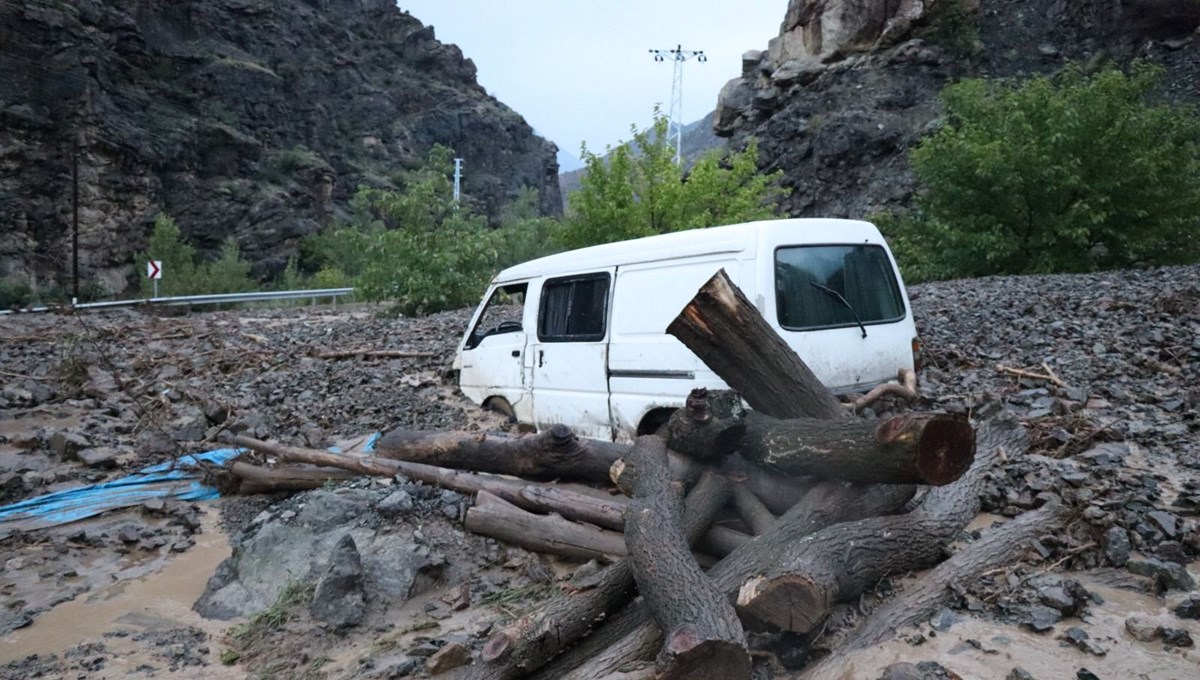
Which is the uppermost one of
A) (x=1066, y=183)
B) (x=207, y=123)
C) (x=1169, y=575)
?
(x=207, y=123)

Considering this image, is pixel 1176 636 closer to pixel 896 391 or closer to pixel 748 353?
pixel 748 353

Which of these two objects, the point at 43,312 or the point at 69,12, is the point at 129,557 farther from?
the point at 69,12

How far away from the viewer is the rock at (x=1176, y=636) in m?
3.18

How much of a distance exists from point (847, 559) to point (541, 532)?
82.3 inches

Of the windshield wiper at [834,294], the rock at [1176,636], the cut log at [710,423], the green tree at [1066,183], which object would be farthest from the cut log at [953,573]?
the green tree at [1066,183]

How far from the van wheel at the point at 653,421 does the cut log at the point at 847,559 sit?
7.50 feet

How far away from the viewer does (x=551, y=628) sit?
11.7 feet

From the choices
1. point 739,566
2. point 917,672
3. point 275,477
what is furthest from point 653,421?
point 917,672

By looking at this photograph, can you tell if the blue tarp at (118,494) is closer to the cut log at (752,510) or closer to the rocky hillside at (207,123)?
the cut log at (752,510)

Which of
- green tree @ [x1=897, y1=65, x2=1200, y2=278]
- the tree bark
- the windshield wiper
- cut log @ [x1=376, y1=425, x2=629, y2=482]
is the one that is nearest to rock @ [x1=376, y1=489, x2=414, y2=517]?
cut log @ [x1=376, y1=425, x2=629, y2=482]

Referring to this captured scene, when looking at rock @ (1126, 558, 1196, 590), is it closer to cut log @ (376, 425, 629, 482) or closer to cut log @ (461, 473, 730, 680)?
cut log @ (461, 473, 730, 680)

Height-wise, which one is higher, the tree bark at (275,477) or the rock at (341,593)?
the tree bark at (275,477)

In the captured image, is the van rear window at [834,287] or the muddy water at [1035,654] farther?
the van rear window at [834,287]

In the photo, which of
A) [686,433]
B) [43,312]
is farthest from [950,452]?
→ [43,312]
